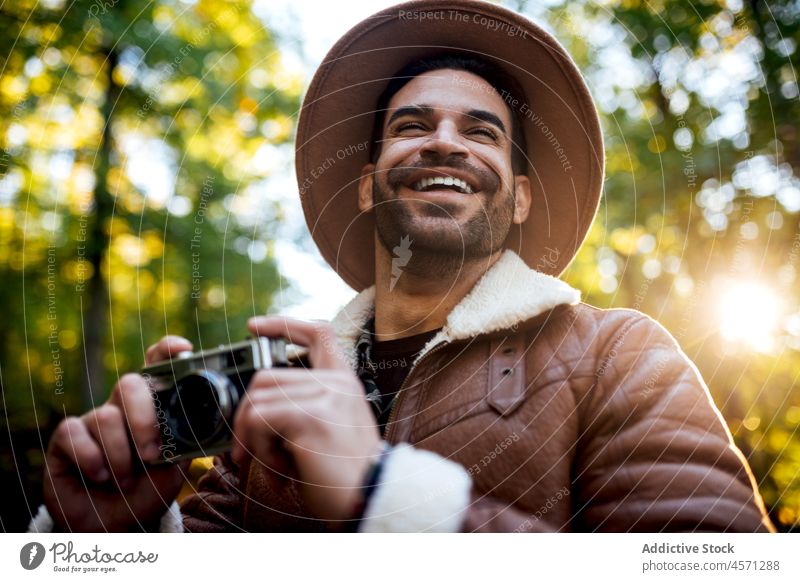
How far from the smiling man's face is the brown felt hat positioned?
0.04 m

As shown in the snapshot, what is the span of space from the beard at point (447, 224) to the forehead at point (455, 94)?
0.08m

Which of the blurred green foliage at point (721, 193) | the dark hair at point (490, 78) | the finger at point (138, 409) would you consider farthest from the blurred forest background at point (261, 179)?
the finger at point (138, 409)

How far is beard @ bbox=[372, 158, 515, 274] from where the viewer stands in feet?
2.70

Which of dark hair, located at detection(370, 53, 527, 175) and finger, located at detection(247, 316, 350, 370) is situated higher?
dark hair, located at detection(370, 53, 527, 175)

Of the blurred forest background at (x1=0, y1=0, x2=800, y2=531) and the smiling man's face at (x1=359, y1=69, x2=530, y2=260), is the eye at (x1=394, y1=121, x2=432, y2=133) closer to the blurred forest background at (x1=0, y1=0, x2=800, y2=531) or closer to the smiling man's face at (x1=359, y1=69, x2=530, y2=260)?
the smiling man's face at (x1=359, y1=69, x2=530, y2=260)

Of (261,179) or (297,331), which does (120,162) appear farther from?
(297,331)

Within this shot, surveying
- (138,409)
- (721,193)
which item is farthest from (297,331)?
(721,193)

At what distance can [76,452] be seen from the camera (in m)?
0.71

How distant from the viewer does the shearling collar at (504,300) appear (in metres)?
0.74

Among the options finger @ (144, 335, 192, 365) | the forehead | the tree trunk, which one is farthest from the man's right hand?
the tree trunk

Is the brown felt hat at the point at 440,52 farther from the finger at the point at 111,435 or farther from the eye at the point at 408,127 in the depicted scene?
the finger at the point at 111,435

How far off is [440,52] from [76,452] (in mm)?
669

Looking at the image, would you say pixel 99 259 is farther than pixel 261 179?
Yes
